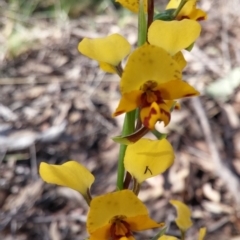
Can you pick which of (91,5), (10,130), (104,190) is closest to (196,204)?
(104,190)

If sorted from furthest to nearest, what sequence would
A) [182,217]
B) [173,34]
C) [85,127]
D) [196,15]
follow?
[85,127] < [182,217] < [196,15] < [173,34]

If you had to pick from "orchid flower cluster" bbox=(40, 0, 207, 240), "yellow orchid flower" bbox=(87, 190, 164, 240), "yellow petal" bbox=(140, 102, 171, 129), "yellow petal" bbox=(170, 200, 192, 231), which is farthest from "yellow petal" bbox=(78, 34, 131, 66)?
"yellow petal" bbox=(170, 200, 192, 231)

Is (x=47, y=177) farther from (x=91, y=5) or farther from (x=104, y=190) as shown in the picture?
(x=91, y=5)

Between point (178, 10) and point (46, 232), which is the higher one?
point (178, 10)

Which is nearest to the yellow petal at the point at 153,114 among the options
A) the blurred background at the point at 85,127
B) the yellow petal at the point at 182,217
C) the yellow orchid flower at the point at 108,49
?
the yellow orchid flower at the point at 108,49

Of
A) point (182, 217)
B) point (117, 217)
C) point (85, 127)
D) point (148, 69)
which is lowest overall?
point (85, 127)

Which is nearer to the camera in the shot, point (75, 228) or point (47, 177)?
point (47, 177)

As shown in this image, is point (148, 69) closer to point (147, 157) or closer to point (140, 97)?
point (140, 97)

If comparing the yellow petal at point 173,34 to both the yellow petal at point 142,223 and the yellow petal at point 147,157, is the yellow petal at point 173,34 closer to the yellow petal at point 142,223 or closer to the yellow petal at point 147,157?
the yellow petal at point 147,157

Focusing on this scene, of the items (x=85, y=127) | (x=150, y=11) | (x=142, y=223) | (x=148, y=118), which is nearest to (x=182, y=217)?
(x=142, y=223)
